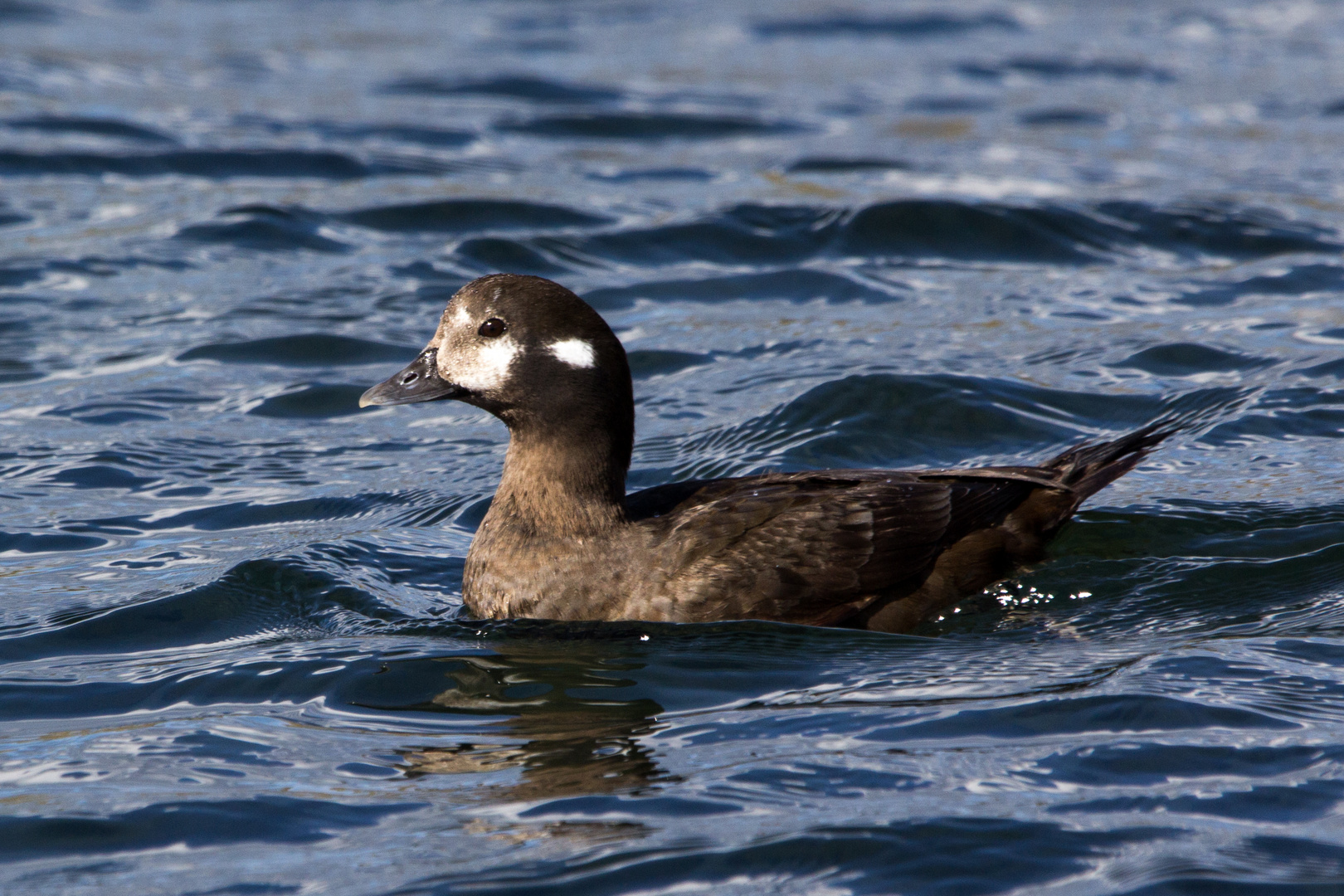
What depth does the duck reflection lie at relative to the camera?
4988 mm

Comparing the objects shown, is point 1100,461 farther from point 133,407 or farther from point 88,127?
point 88,127

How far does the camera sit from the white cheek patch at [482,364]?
625 cm

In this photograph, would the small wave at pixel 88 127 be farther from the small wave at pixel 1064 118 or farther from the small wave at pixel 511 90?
the small wave at pixel 1064 118

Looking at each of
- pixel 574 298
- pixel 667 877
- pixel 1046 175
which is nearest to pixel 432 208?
pixel 1046 175

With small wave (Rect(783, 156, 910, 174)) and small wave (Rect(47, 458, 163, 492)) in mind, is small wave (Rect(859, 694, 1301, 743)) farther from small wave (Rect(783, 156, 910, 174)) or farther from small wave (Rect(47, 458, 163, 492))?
small wave (Rect(783, 156, 910, 174))

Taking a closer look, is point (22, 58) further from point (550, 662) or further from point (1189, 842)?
point (1189, 842)

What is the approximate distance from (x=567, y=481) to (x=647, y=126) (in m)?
10.2

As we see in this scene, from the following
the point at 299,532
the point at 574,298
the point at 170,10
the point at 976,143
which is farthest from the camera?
the point at 170,10

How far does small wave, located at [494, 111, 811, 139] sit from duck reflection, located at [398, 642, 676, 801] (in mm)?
10357

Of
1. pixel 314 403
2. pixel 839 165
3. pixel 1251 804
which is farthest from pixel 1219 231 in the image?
pixel 1251 804

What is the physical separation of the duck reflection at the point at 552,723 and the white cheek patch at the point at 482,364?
101cm

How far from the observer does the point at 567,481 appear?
6297 mm

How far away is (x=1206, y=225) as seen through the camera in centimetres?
1255

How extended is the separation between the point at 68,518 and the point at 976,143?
999cm
